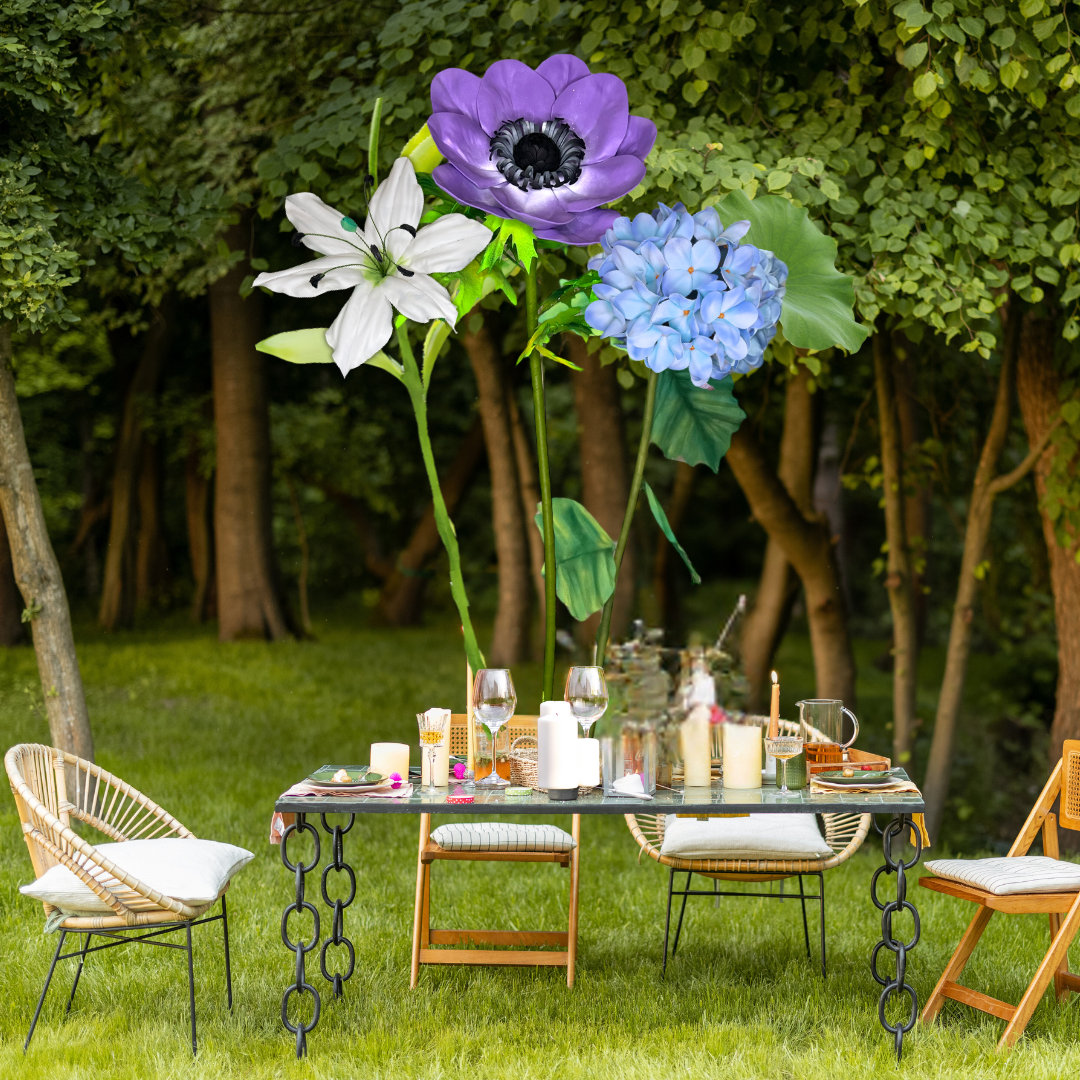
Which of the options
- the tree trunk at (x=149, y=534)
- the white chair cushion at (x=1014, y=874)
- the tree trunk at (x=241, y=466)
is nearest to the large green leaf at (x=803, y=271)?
the white chair cushion at (x=1014, y=874)

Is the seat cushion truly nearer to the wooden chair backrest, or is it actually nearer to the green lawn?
the green lawn

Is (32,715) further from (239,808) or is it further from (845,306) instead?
(845,306)

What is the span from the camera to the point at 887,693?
14383 mm

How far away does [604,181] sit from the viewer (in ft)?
12.4

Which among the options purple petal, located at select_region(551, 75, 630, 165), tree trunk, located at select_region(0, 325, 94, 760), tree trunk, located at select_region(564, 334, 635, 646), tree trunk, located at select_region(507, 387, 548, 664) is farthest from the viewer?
tree trunk, located at select_region(507, 387, 548, 664)

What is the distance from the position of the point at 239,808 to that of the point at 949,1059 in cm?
421

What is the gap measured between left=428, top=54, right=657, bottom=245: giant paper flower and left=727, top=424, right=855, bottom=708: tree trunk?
11.8 ft

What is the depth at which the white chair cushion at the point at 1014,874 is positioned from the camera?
3.50m

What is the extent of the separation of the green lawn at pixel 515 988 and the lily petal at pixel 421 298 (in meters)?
1.98

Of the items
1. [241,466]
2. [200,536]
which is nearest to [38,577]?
[241,466]

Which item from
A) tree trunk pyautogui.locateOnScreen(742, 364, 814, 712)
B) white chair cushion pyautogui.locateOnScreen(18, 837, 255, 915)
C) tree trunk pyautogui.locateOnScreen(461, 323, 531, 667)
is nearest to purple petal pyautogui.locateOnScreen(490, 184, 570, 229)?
white chair cushion pyautogui.locateOnScreen(18, 837, 255, 915)

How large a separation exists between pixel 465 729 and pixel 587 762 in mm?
912

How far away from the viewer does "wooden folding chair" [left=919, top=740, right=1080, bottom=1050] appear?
3.47 m

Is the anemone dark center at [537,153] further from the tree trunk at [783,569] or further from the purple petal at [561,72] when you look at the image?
the tree trunk at [783,569]
